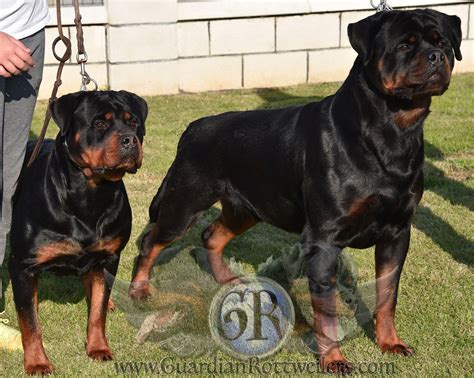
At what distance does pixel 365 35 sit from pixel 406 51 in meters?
0.22

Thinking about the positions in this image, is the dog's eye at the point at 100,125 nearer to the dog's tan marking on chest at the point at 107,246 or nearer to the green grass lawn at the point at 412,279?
the dog's tan marking on chest at the point at 107,246

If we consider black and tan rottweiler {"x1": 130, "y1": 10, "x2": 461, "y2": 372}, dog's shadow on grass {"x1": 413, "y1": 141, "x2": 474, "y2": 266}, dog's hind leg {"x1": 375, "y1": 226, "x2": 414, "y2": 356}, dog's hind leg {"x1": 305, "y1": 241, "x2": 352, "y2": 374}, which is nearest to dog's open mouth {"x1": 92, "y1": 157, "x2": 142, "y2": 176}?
black and tan rottweiler {"x1": 130, "y1": 10, "x2": 461, "y2": 372}

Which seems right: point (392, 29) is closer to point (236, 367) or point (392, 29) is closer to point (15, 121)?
point (236, 367)

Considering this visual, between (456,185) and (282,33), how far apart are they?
16.3ft

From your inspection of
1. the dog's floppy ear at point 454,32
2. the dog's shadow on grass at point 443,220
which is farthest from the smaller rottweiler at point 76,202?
the dog's shadow on grass at point 443,220

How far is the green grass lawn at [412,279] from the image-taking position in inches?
169

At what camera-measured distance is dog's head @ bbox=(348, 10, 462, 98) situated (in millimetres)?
3799

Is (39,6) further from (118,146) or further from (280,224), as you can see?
(280,224)

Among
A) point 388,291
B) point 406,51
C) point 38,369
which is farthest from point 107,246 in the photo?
point 406,51

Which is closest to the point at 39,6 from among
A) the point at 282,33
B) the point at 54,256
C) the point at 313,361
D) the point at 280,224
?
the point at 54,256

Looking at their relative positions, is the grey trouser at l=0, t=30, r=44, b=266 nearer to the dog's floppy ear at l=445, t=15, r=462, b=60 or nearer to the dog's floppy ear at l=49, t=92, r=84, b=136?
the dog's floppy ear at l=49, t=92, r=84, b=136

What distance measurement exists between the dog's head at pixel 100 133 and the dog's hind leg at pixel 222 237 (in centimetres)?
130

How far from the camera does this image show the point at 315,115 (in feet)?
13.9

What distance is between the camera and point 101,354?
4.32 metres
